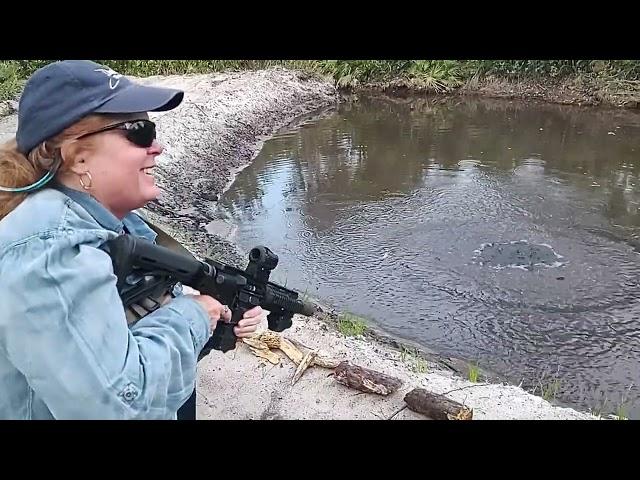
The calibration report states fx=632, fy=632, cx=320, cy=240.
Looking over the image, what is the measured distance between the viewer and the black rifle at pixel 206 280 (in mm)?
1975

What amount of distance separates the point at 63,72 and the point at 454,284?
6889 mm

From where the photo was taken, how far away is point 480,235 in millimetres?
9703

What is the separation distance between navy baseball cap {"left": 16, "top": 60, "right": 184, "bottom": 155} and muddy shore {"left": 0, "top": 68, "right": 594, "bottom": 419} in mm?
2990

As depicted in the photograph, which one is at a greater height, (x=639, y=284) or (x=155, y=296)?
(x=155, y=296)

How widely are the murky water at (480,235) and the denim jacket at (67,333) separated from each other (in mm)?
5178

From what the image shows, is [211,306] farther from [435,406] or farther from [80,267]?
[435,406]

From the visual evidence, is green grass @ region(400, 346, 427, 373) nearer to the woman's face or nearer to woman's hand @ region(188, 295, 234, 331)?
woman's hand @ region(188, 295, 234, 331)

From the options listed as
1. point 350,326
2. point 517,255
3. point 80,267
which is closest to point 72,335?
point 80,267

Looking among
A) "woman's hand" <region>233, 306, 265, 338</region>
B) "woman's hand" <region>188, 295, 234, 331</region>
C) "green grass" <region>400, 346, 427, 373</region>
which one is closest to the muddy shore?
"green grass" <region>400, 346, 427, 373</region>

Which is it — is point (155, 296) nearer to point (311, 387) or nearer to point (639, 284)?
point (311, 387)

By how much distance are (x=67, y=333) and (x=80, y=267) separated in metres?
0.18

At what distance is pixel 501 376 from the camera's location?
6.30 metres

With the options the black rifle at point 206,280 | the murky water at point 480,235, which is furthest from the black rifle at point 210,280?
the murky water at point 480,235
